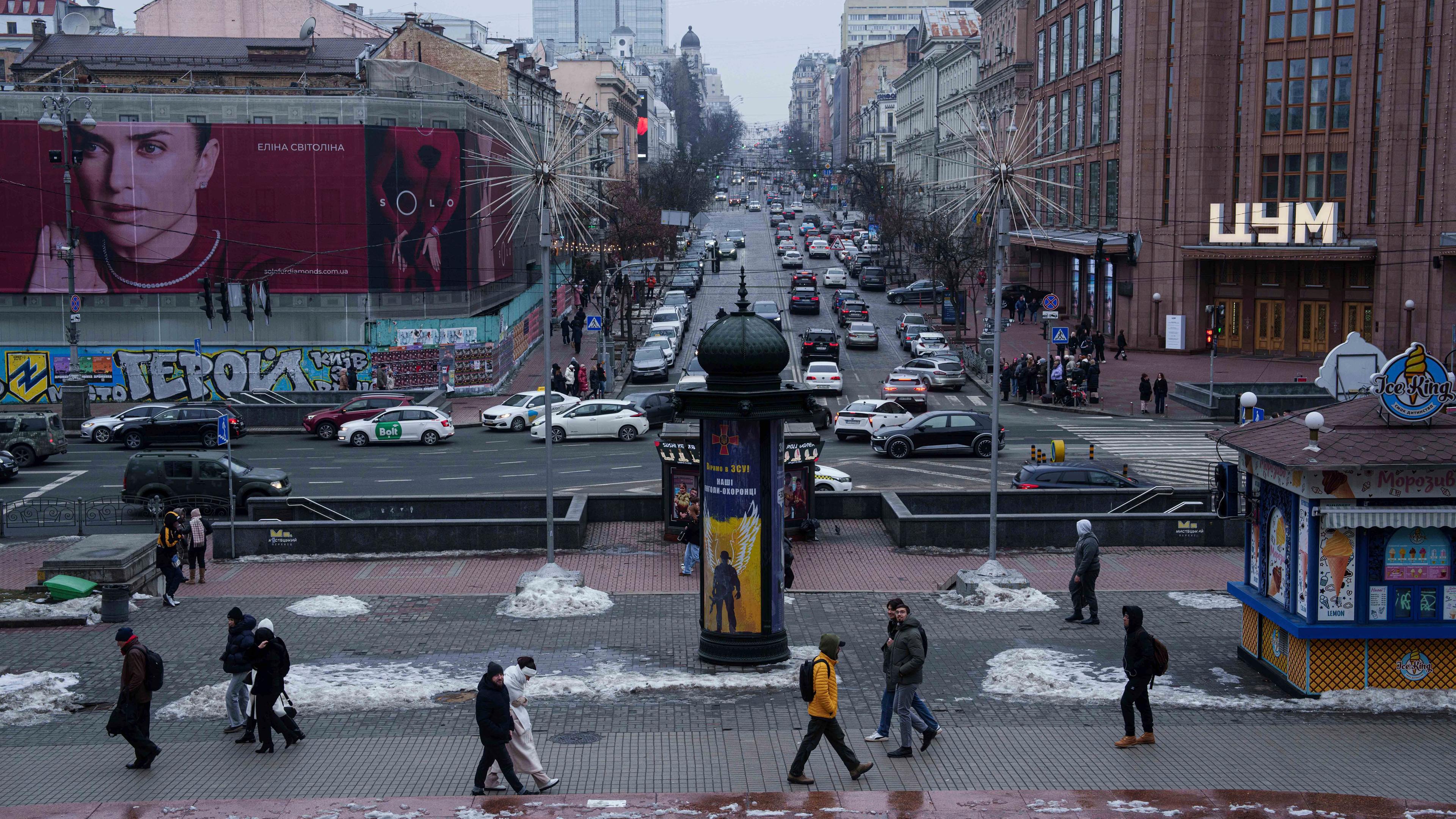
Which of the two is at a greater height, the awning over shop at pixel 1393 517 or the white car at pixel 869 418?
the awning over shop at pixel 1393 517

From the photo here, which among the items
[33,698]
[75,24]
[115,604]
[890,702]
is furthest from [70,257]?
[75,24]

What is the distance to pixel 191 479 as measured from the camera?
30.4 metres

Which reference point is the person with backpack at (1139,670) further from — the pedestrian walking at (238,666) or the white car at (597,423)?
the white car at (597,423)

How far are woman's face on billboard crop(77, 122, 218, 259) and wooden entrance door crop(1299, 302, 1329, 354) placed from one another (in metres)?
46.6

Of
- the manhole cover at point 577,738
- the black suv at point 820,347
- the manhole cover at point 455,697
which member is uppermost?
the black suv at point 820,347

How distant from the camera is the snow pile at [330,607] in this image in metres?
20.1

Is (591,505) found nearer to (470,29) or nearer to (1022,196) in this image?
(1022,196)

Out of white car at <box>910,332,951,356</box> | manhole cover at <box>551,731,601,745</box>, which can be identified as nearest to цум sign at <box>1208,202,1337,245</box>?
white car at <box>910,332,951,356</box>

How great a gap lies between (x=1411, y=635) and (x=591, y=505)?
1609 centimetres

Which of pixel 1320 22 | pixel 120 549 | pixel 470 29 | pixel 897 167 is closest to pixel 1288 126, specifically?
pixel 1320 22

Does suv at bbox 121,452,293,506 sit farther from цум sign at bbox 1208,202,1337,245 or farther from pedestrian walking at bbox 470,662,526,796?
цум sign at bbox 1208,202,1337,245

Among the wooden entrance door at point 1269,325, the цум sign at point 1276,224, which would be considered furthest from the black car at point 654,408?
the wooden entrance door at point 1269,325

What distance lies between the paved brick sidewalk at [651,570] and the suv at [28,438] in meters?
12.4

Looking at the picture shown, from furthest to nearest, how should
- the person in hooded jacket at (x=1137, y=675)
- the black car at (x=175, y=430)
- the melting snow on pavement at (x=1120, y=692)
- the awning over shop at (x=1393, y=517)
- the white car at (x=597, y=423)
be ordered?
the white car at (x=597, y=423) < the black car at (x=175, y=430) < the melting snow on pavement at (x=1120, y=692) < the awning over shop at (x=1393, y=517) < the person in hooded jacket at (x=1137, y=675)
